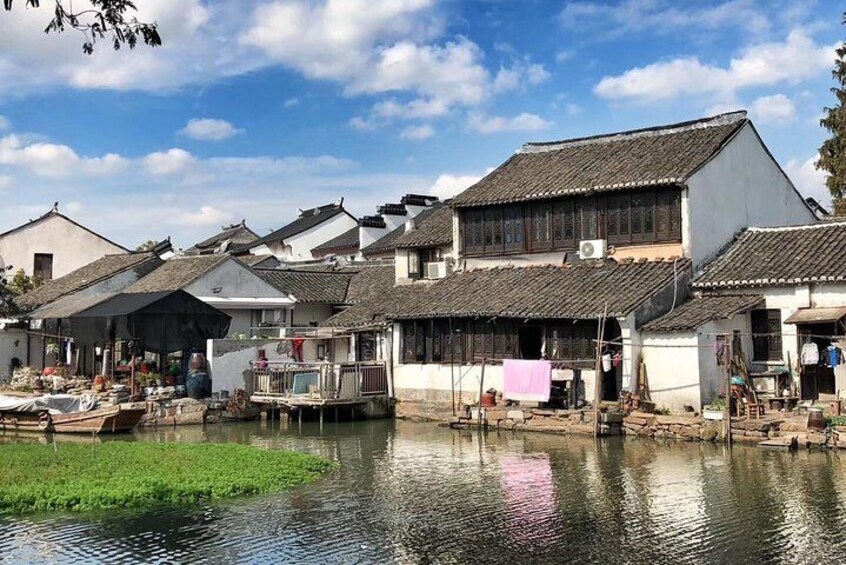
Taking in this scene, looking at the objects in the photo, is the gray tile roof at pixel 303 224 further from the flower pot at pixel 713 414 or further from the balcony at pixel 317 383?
the flower pot at pixel 713 414

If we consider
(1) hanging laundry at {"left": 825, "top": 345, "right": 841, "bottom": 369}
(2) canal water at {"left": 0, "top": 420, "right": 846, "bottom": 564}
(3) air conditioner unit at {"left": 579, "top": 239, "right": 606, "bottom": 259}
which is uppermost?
(3) air conditioner unit at {"left": 579, "top": 239, "right": 606, "bottom": 259}

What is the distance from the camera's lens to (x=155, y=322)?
31.2 meters

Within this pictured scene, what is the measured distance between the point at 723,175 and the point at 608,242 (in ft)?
13.9

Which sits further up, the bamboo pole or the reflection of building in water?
the bamboo pole

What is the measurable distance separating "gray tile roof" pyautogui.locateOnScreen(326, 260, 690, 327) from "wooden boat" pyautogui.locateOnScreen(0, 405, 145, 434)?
884 centimetres

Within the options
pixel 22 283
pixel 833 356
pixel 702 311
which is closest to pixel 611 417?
pixel 702 311

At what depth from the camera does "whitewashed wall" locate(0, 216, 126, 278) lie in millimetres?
47750

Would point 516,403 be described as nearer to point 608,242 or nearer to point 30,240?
point 608,242

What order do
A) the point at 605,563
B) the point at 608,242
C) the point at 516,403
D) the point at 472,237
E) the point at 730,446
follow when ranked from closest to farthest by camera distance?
1. the point at 605,563
2. the point at 730,446
3. the point at 516,403
4. the point at 608,242
5. the point at 472,237

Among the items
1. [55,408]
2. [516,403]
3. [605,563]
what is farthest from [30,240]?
[605,563]

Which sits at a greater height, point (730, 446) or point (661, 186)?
point (661, 186)

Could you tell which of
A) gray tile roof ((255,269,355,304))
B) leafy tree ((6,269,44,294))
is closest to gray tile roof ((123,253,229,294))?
gray tile roof ((255,269,355,304))

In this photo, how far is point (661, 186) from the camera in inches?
1086

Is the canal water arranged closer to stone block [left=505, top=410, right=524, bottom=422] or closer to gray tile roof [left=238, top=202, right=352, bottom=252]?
stone block [left=505, top=410, right=524, bottom=422]
